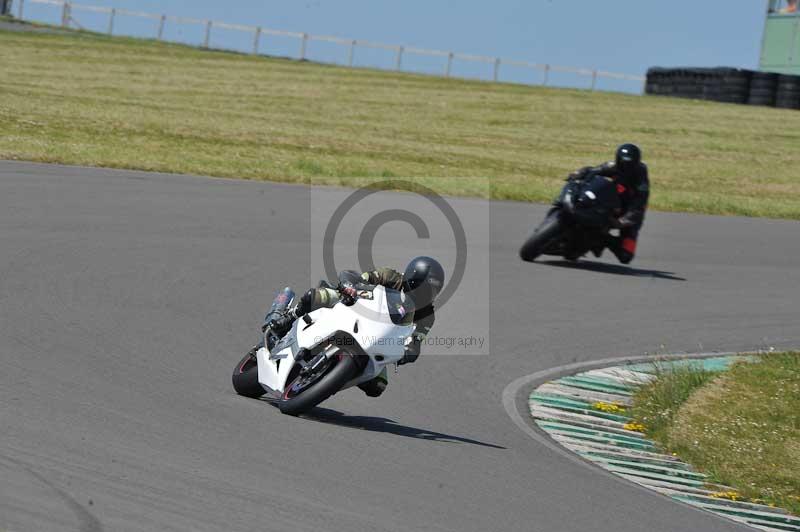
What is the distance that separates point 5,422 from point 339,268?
7926 mm

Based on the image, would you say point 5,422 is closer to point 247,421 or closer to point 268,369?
point 247,421

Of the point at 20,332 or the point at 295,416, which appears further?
the point at 20,332

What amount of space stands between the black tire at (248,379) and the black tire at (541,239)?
7.78 metres

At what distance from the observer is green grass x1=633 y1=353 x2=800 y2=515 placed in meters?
8.27

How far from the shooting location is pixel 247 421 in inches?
298

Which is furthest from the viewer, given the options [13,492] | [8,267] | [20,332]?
[8,267]

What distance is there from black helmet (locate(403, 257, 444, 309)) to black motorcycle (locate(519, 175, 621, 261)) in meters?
8.28

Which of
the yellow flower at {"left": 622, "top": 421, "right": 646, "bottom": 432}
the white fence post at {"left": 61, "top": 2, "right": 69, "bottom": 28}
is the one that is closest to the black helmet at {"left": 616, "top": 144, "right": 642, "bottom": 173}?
the yellow flower at {"left": 622, "top": 421, "right": 646, "bottom": 432}

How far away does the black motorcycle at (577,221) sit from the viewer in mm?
15977

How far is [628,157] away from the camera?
53.2ft

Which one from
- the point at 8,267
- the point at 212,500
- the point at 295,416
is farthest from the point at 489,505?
the point at 8,267

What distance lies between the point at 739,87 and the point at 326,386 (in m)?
40.9

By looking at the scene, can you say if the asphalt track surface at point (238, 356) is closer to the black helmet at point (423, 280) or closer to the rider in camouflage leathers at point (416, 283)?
the rider in camouflage leathers at point (416, 283)

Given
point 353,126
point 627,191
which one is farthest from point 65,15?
point 627,191
